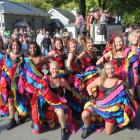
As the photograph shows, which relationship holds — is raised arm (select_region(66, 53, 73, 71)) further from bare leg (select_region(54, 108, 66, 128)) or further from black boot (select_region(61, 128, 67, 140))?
black boot (select_region(61, 128, 67, 140))

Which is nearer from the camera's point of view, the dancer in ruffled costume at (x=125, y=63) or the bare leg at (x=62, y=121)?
the bare leg at (x=62, y=121)

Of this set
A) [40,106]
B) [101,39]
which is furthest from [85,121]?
[101,39]

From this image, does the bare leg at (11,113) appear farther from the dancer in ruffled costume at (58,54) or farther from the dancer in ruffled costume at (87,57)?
the dancer in ruffled costume at (87,57)

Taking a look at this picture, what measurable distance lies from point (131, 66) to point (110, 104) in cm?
113

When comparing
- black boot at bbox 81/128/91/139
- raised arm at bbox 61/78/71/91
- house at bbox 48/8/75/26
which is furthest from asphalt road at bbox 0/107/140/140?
house at bbox 48/8/75/26

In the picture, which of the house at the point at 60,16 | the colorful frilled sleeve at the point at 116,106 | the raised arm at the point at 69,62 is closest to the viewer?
the colorful frilled sleeve at the point at 116,106

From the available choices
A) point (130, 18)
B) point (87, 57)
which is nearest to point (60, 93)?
point (87, 57)

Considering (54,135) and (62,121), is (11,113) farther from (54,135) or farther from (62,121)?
(62,121)

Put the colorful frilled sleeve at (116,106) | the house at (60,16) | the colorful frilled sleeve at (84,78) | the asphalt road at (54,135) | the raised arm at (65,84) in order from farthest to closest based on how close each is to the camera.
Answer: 1. the house at (60,16)
2. the colorful frilled sleeve at (84,78)
3. the raised arm at (65,84)
4. the asphalt road at (54,135)
5. the colorful frilled sleeve at (116,106)

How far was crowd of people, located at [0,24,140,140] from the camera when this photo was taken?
5926 millimetres

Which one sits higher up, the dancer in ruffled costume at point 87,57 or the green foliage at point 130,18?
the green foliage at point 130,18

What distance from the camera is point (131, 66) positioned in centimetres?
670

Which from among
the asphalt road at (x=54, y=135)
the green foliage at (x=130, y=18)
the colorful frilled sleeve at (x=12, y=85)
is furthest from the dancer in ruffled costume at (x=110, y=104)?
the green foliage at (x=130, y=18)

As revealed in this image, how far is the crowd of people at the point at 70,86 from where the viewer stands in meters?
5.93
